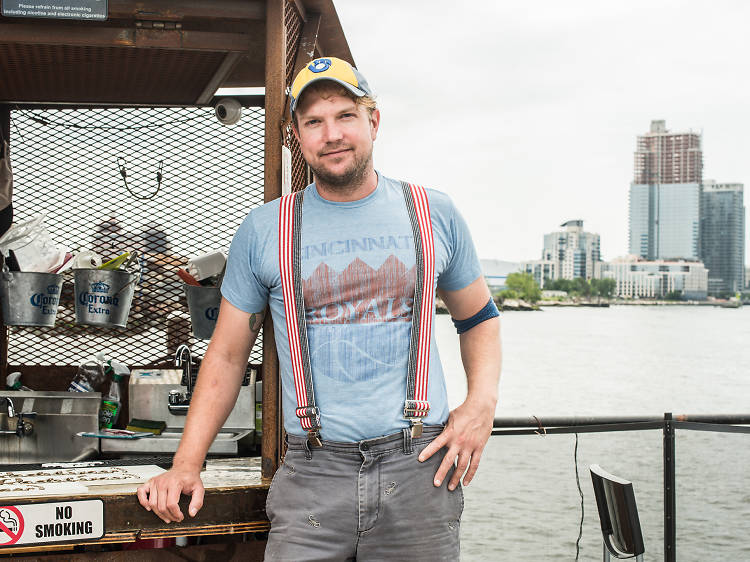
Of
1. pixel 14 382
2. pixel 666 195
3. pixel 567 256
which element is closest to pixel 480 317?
pixel 14 382

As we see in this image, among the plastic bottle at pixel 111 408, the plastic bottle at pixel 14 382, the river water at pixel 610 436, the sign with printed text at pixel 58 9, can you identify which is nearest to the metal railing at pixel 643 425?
the river water at pixel 610 436

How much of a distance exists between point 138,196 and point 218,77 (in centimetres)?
89

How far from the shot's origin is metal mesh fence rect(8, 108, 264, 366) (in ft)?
12.9

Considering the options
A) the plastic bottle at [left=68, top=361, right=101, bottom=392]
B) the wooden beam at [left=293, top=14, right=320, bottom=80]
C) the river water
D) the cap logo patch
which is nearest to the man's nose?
the cap logo patch

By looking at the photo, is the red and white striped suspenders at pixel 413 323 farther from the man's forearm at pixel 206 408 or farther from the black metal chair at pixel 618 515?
the black metal chair at pixel 618 515

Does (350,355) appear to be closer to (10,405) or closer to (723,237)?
(10,405)

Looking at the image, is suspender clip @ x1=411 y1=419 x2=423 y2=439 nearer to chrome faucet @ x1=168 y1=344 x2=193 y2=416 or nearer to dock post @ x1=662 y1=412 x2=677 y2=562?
chrome faucet @ x1=168 y1=344 x2=193 y2=416

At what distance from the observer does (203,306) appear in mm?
3266

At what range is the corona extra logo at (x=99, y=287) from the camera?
3355 millimetres

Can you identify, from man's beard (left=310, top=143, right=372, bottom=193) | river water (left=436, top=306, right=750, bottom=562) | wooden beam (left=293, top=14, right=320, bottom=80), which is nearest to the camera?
man's beard (left=310, top=143, right=372, bottom=193)

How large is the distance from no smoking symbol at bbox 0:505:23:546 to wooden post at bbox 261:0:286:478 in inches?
29.0

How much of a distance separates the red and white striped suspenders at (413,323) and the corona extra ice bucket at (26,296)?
166 centimetres

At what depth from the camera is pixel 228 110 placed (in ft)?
12.4

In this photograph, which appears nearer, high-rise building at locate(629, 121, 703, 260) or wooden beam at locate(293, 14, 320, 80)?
wooden beam at locate(293, 14, 320, 80)
